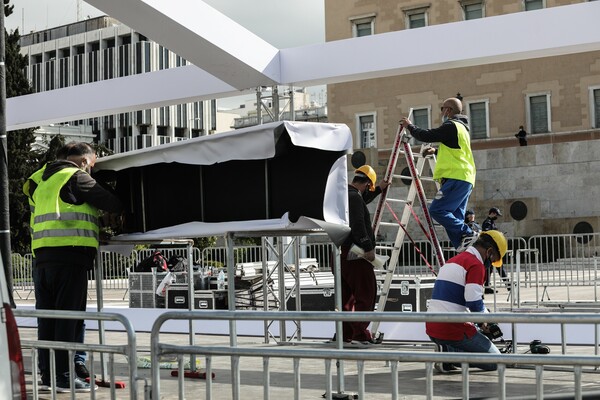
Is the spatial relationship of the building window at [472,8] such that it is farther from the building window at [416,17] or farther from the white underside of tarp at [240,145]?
the white underside of tarp at [240,145]

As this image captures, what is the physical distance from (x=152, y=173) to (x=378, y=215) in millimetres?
2903

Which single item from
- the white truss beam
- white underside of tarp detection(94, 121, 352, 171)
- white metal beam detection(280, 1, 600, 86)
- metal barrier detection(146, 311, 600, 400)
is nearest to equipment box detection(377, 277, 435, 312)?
white metal beam detection(280, 1, 600, 86)

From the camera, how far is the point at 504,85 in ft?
176

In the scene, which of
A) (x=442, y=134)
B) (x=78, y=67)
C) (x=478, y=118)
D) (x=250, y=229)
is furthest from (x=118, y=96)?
(x=78, y=67)

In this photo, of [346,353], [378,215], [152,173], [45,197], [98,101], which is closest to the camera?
[346,353]

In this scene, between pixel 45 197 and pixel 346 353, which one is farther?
pixel 45 197

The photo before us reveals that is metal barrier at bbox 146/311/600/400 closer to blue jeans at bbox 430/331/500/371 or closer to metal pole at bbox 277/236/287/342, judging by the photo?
blue jeans at bbox 430/331/500/371

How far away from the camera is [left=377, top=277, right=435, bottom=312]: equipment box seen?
15.5 metres

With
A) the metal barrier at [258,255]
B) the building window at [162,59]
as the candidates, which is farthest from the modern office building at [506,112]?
the building window at [162,59]

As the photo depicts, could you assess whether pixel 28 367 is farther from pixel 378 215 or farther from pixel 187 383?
pixel 378 215

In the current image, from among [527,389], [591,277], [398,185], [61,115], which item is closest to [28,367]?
[527,389]

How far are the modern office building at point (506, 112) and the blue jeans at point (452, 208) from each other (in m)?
35.9

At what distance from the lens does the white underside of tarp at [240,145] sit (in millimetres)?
8914

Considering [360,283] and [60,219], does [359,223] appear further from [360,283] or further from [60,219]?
[60,219]
